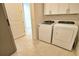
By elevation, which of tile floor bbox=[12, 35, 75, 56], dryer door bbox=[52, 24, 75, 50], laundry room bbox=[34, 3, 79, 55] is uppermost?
laundry room bbox=[34, 3, 79, 55]

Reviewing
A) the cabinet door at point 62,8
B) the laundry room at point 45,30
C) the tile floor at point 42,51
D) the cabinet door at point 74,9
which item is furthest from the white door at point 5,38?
the cabinet door at point 74,9

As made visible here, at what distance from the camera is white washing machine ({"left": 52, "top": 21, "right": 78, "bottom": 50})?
8.00 ft

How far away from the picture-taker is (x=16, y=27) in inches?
136

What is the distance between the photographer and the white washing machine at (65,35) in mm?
2439

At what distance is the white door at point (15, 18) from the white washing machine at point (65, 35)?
1.35m

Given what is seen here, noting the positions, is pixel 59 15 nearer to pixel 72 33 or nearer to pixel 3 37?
pixel 72 33

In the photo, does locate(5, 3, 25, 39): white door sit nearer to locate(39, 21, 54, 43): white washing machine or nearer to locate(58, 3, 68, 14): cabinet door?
locate(39, 21, 54, 43): white washing machine

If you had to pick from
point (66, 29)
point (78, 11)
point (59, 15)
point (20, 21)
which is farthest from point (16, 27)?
point (78, 11)

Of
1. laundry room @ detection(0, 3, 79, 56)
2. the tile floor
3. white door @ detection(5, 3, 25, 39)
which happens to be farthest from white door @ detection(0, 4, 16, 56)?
white door @ detection(5, 3, 25, 39)

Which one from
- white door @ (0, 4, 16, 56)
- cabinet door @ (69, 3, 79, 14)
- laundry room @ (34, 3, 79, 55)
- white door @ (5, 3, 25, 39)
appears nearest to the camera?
white door @ (0, 4, 16, 56)

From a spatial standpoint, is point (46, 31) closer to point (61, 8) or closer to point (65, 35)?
point (65, 35)

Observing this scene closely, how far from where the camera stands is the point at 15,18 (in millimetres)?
3354

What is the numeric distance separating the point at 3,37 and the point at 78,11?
2.10 meters

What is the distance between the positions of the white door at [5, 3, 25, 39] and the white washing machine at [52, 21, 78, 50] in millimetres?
1354
